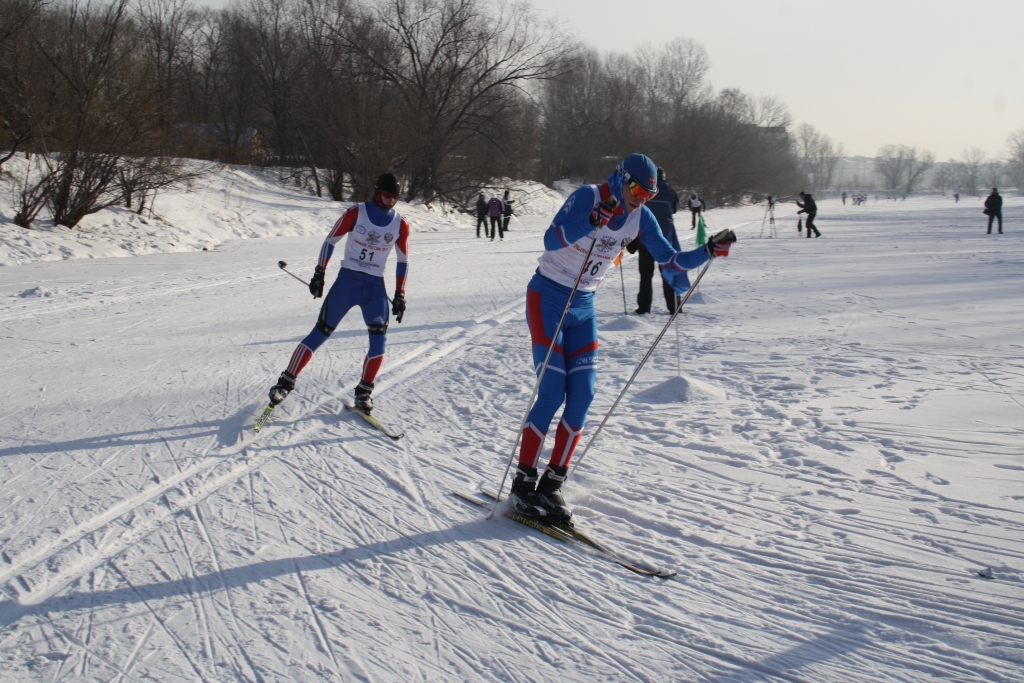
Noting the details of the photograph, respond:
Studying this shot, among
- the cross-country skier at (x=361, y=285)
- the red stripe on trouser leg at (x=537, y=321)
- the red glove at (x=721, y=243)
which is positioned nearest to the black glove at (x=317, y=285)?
the cross-country skier at (x=361, y=285)

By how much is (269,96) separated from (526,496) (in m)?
38.2

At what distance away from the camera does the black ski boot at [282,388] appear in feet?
17.5

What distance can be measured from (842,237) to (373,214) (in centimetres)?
2344

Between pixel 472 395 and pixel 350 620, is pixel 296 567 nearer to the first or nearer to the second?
pixel 350 620

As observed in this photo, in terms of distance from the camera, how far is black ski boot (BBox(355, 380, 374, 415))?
5480 mm

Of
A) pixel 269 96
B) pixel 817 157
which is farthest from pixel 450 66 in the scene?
pixel 817 157

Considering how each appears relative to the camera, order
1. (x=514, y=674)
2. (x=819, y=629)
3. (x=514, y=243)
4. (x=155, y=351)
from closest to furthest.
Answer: (x=514, y=674) < (x=819, y=629) < (x=155, y=351) < (x=514, y=243)

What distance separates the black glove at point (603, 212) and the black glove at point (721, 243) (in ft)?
2.02

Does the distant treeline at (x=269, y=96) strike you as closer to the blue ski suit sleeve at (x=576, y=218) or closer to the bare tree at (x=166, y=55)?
the bare tree at (x=166, y=55)

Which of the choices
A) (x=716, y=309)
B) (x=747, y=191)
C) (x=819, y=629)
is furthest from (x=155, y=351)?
(x=747, y=191)

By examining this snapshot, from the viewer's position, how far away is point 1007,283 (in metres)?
12.4

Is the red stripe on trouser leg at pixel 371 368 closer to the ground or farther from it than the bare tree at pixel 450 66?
closer to the ground

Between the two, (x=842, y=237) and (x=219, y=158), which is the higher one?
(x=219, y=158)

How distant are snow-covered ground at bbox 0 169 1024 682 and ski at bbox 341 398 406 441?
0.09 meters
